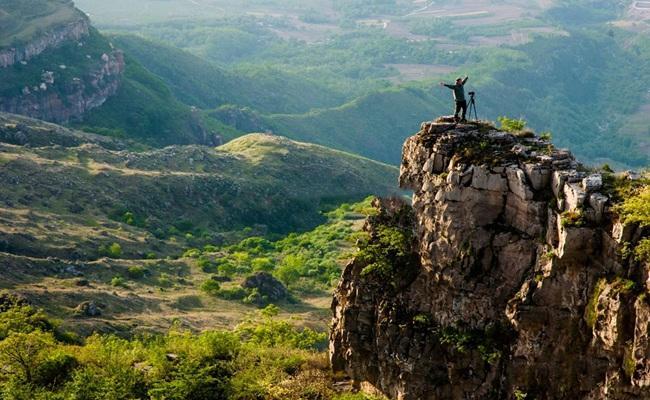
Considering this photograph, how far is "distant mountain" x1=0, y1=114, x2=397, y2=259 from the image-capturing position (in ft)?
347

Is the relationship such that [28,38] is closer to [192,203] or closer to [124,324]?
[192,203]

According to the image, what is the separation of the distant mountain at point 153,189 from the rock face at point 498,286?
62.2 meters

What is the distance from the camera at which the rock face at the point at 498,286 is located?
31.1 meters

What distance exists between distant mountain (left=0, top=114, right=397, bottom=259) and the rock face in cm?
6222

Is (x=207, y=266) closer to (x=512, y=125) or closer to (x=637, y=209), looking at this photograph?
(x=512, y=125)

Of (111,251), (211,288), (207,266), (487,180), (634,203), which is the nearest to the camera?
(634,203)

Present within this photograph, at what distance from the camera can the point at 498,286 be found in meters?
34.8

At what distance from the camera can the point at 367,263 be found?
40625mm

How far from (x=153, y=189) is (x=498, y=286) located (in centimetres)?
10407

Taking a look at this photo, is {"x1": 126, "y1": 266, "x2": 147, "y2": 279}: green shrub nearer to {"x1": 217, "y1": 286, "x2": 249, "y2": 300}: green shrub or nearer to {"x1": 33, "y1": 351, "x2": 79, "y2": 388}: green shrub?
{"x1": 217, "y1": 286, "x2": 249, "y2": 300}: green shrub

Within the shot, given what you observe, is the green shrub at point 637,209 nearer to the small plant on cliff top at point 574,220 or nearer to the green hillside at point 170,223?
the small plant on cliff top at point 574,220

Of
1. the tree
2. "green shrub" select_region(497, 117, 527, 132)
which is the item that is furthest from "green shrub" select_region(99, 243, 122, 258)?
"green shrub" select_region(497, 117, 527, 132)

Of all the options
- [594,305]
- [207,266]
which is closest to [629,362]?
[594,305]

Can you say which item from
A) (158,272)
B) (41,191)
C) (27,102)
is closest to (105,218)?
(41,191)
